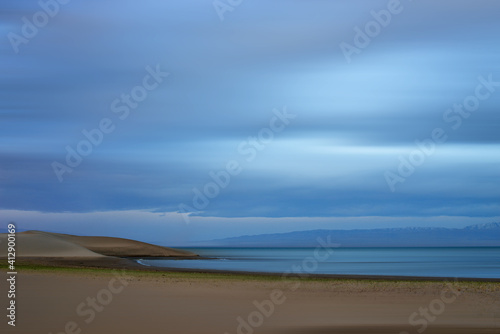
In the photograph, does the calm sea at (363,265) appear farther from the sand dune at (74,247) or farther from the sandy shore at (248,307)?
the sandy shore at (248,307)

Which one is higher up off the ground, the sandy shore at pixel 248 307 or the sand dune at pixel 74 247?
the sand dune at pixel 74 247

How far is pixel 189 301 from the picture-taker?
20.1 metres

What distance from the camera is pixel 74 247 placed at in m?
70.4

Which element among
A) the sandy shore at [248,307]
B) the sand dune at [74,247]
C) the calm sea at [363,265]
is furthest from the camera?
the sand dune at [74,247]

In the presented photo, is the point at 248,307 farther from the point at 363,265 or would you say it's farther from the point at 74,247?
the point at 74,247

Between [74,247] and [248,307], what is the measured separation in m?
55.2

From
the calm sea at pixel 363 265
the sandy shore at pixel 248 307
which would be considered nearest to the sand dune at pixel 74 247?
the calm sea at pixel 363 265

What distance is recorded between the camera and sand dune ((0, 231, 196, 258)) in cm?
6601

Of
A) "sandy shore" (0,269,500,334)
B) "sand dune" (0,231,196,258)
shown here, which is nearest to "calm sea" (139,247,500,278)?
"sand dune" (0,231,196,258)

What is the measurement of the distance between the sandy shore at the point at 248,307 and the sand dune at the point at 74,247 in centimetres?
4001

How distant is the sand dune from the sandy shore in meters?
40.0

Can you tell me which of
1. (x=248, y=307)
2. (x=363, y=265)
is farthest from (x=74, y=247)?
(x=248, y=307)

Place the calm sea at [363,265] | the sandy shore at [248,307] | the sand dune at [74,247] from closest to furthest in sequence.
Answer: the sandy shore at [248,307] → the calm sea at [363,265] → the sand dune at [74,247]

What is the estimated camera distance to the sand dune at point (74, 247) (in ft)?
217
